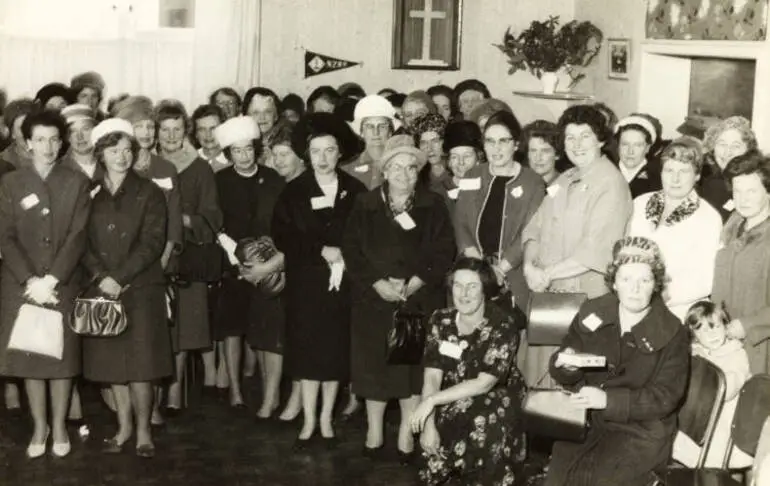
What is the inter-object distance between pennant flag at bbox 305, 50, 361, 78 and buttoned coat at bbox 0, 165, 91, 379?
15.0ft

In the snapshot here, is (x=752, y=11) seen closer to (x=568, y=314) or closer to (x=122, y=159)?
(x=568, y=314)

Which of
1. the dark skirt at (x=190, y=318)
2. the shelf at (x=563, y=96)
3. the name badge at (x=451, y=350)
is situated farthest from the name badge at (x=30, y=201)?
the shelf at (x=563, y=96)

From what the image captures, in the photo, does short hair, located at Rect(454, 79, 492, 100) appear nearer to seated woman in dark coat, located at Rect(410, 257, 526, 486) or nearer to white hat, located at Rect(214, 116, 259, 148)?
white hat, located at Rect(214, 116, 259, 148)

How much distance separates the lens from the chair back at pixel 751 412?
3936 mm

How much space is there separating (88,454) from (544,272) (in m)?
2.33

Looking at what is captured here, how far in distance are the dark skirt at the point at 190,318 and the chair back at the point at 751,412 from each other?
3.00m

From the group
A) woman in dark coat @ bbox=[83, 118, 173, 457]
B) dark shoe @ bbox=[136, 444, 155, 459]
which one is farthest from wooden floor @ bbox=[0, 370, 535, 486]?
woman in dark coat @ bbox=[83, 118, 173, 457]

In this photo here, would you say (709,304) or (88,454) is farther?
(88,454)

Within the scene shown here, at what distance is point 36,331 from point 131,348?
0.44 metres

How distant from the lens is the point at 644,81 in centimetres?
818

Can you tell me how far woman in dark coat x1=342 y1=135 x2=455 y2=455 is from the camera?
17.7 ft

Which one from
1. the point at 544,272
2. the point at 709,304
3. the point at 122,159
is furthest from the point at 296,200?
the point at 709,304

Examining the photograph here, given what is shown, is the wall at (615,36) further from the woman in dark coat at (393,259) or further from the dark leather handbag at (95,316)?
the dark leather handbag at (95,316)

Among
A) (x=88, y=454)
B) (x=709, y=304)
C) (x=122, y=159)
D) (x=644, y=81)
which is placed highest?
(x=644, y=81)
